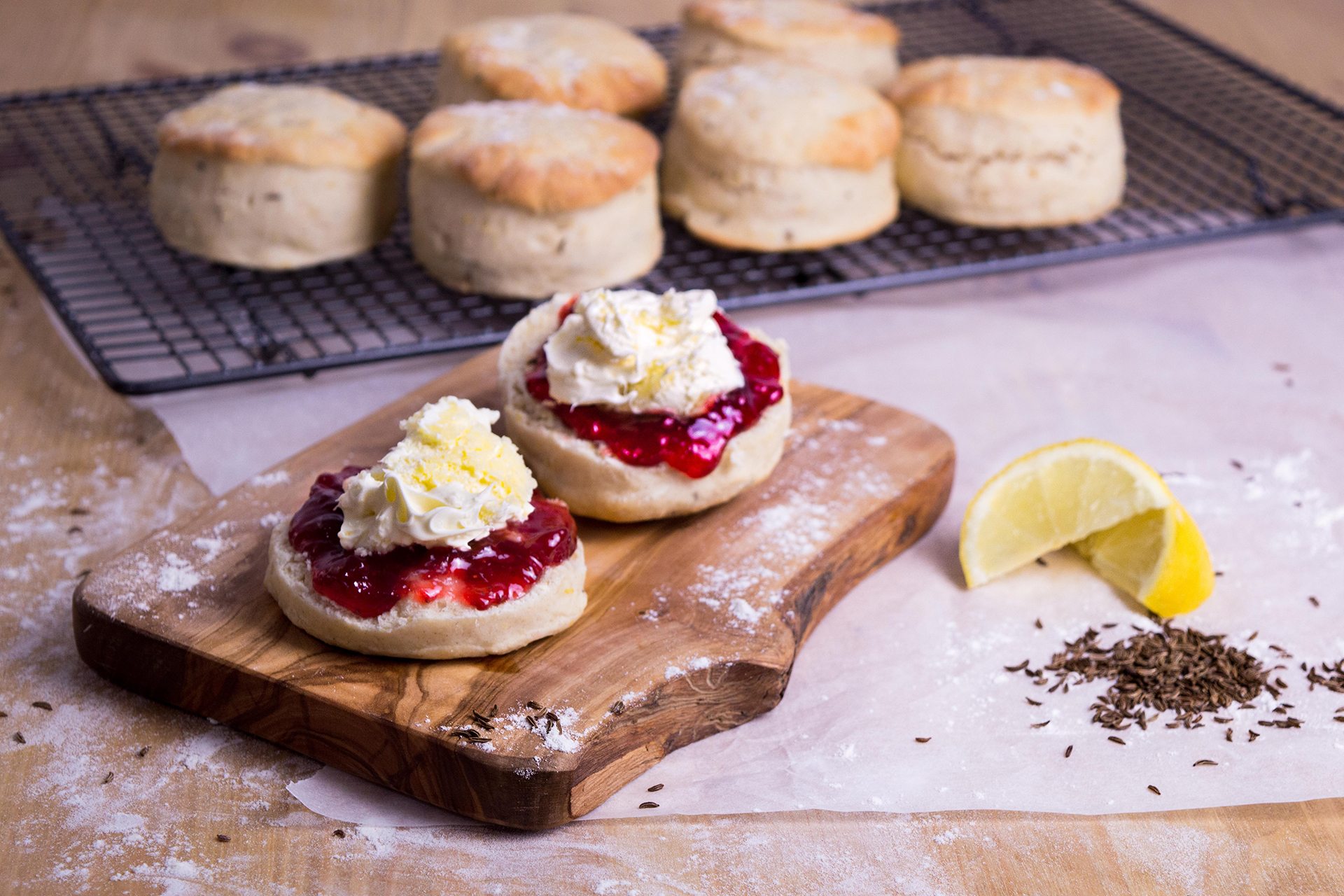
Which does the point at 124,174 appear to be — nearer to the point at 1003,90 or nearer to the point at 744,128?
the point at 744,128

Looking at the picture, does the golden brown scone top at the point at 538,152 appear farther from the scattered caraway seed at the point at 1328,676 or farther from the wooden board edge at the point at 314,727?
the scattered caraway seed at the point at 1328,676

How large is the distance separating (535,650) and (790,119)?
217cm

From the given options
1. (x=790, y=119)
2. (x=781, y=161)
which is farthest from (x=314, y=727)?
(x=790, y=119)

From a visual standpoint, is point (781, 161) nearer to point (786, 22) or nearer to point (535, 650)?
point (786, 22)

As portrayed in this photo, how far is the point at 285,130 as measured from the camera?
396cm

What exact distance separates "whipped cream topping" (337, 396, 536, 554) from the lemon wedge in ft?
3.44

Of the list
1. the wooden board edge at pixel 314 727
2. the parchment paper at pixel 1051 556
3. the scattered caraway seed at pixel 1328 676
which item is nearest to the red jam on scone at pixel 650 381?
the parchment paper at pixel 1051 556

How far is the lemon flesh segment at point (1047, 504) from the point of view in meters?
2.98

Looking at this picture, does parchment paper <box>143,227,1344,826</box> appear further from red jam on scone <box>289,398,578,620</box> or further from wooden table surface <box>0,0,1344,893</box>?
red jam on scone <box>289,398,578,620</box>

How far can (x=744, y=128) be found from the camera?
416 cm

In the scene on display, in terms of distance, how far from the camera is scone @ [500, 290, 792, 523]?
285 centimetres

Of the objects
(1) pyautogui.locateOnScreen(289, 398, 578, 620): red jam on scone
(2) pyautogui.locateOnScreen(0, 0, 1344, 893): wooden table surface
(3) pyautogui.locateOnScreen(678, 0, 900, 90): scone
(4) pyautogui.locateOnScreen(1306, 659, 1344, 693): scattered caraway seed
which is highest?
(3) pyautogui.locateOnScreen(678, 0, 900, 90): scone

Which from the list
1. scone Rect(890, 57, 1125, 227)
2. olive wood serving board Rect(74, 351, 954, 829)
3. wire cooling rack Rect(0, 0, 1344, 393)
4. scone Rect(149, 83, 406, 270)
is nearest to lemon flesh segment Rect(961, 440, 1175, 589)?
olive wood serving board Rect(74, 351, 954, 829)

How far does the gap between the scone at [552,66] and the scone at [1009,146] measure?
33.1 inches
